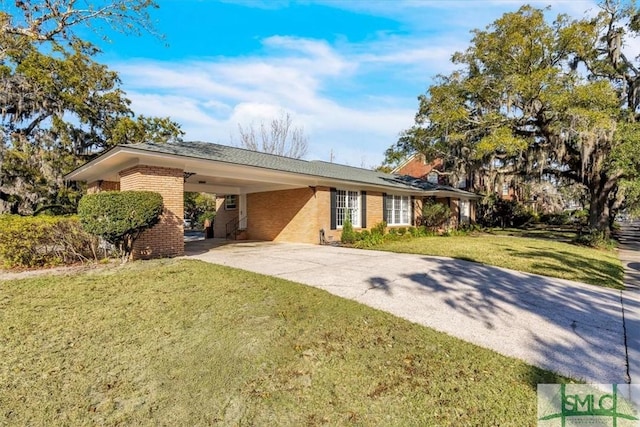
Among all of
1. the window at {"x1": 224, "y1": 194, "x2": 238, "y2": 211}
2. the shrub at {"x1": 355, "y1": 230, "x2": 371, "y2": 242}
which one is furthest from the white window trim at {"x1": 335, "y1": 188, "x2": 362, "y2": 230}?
the window at {"x1": 224, "y1": 194, "x2": 238, "y2": 211}

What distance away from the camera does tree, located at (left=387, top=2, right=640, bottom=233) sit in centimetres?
1258

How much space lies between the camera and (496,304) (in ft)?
16.8

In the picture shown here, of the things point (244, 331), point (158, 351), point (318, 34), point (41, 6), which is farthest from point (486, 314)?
point (41, 6)

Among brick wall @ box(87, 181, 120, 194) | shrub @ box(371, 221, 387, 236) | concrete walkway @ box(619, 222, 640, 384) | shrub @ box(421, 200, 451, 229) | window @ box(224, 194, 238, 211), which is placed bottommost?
concrete walkway @ box(619, 222, 640, 384)

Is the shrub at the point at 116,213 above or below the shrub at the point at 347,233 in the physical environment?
above

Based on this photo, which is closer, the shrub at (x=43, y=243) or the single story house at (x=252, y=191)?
the shrub at (x=43, y=243)

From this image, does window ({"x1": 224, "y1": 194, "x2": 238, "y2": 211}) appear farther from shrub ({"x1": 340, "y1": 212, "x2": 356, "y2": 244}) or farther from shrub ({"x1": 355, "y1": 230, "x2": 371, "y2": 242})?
shrub ({"x1": 355, "y1": 230, "x2": 371, "y2": 242})

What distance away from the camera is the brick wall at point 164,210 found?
863 cm

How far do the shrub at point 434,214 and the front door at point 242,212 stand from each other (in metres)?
9.94

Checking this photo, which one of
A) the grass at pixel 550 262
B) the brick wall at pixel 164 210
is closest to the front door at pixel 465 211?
the grass at pixel 550 262

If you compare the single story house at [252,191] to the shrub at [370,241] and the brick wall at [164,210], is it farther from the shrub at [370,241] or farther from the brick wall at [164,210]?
the shrub at [370,241]

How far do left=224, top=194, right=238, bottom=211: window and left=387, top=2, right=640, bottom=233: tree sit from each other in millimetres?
10798

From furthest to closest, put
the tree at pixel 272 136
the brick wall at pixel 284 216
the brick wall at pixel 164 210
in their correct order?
1. the tree at pixel 272 136
2. the brick wall at pixel 284 216
3. the brick wall at pixel 164 210

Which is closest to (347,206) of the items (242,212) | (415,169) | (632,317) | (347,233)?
(347,233)
